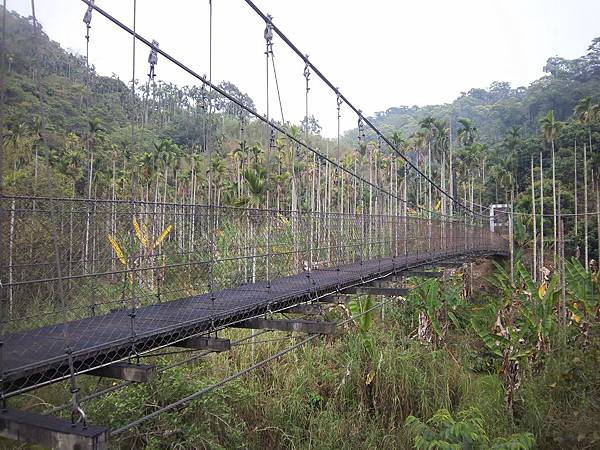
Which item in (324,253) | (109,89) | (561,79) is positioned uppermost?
(561,79)

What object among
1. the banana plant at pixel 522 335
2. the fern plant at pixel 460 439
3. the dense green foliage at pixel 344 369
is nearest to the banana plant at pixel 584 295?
the dense green foliage at pixel 344 369

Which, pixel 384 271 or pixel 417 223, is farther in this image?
pixel 417 223

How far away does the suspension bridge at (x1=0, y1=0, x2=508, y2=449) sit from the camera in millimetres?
1463

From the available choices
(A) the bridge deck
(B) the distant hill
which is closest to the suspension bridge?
(A) the bridge deck

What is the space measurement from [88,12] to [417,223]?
13.9ft

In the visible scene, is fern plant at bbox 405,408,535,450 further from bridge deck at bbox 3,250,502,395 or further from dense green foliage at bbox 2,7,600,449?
bridge deck at bbox 3,250,502,395

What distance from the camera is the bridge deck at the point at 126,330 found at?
1461mm

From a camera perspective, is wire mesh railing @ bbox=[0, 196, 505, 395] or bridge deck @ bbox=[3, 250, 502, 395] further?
wire mesh railing @ bbox=[0, 196, 505, 395]

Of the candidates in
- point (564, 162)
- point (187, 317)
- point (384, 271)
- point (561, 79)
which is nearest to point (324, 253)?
point (384, 271)

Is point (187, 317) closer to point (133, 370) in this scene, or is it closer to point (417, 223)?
point (133, 370)

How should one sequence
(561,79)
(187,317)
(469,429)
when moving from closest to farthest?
(187,317), (469,429), (561,79)

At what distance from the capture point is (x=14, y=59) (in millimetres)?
1587

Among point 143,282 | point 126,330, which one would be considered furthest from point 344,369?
point 126,330

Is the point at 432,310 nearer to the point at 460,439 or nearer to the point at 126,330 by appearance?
the point at 460,439
